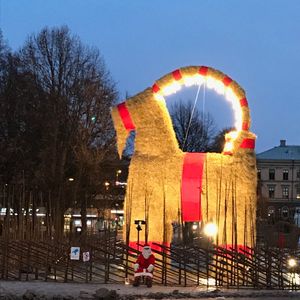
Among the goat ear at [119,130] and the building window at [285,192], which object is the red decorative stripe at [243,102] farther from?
the building window at [285,192]

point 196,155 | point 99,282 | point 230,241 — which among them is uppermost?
point 196,155

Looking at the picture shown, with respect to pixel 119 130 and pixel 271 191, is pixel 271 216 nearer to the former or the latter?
pixel 271 191

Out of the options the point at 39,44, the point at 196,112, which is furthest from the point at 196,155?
the point at 196,112

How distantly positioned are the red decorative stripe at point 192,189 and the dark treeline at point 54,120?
48.5ft

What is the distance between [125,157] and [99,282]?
19.9 meters

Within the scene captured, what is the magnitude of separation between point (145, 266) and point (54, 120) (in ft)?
57.6

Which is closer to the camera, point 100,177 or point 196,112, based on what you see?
point 100,177

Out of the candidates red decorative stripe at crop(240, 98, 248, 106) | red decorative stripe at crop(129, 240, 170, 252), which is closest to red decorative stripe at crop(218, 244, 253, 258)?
red decorative stripe at crop(129, 240, 170, 252)

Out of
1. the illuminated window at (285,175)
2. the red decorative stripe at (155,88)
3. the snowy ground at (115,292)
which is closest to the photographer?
the snowy ground at (115,292)

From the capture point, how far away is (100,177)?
34.3 meters

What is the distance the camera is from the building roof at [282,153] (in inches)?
3617

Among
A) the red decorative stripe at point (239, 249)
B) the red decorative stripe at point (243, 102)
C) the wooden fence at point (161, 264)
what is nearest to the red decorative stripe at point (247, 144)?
the red decorative stripe at point (243, 102)

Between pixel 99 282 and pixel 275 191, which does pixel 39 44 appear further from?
pixel 275 191

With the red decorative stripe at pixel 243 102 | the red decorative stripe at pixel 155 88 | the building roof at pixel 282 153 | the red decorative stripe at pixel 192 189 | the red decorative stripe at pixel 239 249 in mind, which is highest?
the building roof at pixel 282 153
